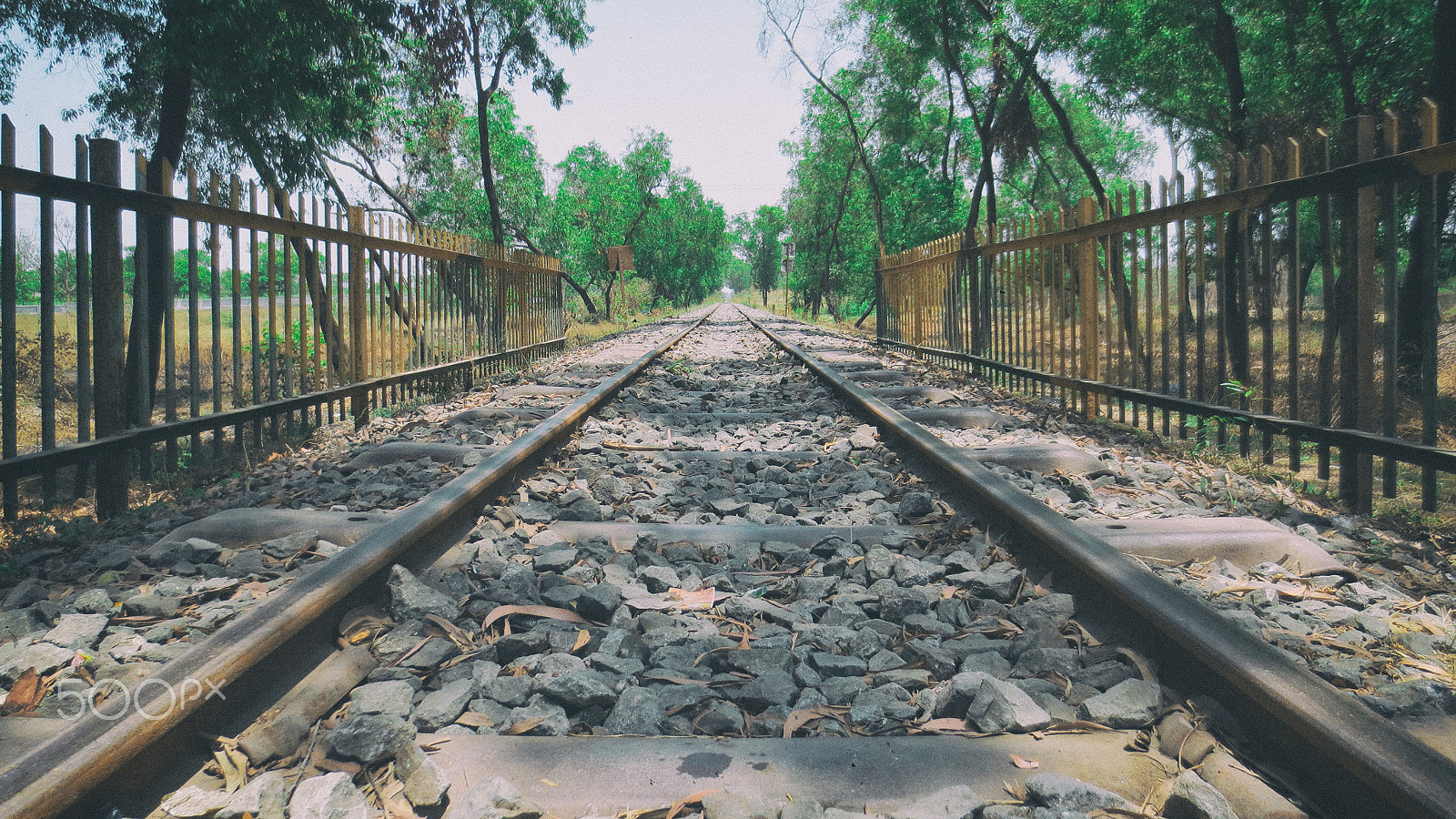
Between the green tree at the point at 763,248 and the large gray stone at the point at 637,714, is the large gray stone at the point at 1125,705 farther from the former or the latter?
the green tree at the point at 763,248

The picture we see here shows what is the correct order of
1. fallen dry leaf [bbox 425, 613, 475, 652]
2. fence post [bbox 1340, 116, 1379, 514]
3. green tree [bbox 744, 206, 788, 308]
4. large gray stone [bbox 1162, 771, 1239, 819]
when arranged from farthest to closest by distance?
green tree [bbox 744, 206, 788, 308]
fence post [bbox 1340, 116, 1379, 514]
fallen dry leaf [bbox 425, 613, 475, 652]
large gray stone [bbox 1162, 771, 1239, 819]

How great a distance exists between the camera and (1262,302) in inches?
175

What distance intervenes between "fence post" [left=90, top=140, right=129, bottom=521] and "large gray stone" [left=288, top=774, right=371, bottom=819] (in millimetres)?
2890

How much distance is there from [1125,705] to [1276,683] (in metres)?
0.29

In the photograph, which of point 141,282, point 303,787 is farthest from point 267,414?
point 303,787

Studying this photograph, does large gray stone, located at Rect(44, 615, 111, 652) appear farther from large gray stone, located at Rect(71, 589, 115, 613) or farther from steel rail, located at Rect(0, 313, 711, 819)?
steel rail, located at Rect(0, 313, 711, 819)

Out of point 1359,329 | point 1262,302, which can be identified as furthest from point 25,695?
point 1262,302

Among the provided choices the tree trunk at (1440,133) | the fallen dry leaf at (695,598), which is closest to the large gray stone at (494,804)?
the fallen dry leaf at (695,598)

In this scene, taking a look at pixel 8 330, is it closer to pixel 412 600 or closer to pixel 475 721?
pixel 412 600

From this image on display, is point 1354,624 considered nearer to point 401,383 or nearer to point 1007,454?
point 1007,454

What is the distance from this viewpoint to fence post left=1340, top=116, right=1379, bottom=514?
344 cm

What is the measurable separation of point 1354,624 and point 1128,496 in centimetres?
138

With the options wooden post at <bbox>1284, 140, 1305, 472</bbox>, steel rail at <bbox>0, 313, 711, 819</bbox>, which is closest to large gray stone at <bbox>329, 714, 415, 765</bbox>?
steel rail at <bbox>0, 313, 711, 819</bbox>

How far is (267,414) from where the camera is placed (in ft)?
15.8
